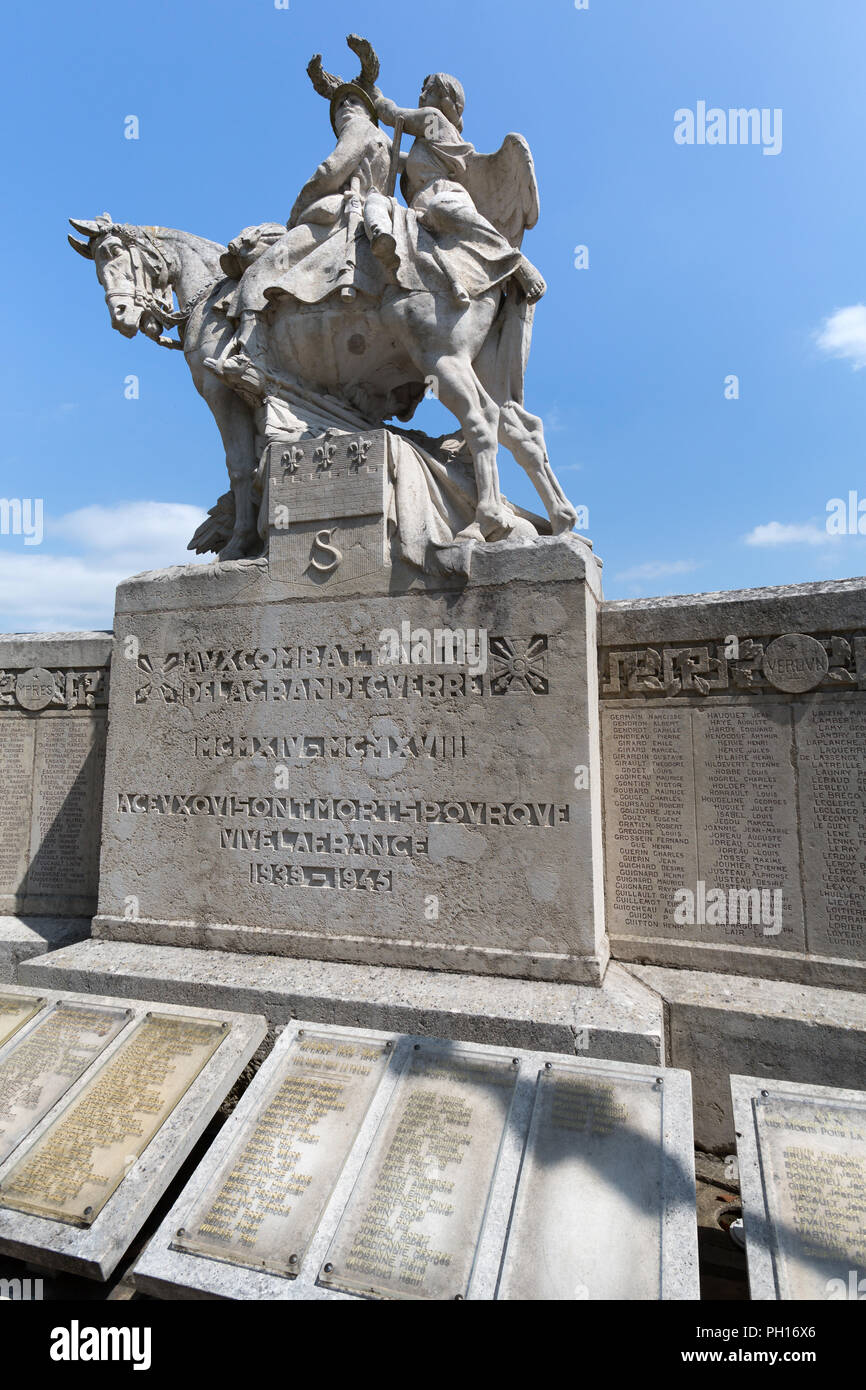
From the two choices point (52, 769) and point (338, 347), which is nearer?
point (338, 347)

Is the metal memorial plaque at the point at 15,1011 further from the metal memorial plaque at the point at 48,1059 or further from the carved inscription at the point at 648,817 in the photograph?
the carved inscription at the point at 648,817

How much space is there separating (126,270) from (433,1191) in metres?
6.49

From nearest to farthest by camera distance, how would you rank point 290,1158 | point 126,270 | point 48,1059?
point 290,1158, point 48,1059, point 126,270

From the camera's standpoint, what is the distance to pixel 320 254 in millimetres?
5320

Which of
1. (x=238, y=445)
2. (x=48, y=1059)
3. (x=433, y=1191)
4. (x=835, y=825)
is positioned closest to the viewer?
(x=433, y=1191)

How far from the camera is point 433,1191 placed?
104 inches

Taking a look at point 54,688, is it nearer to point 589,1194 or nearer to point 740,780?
point 740,780

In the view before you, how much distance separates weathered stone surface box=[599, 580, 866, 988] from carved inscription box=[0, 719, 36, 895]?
14.3 ft

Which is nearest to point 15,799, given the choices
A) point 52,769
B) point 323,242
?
point 52,769

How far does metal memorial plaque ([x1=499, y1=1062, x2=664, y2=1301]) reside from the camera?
2.32m

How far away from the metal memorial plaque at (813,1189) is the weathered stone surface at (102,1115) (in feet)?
6.95
